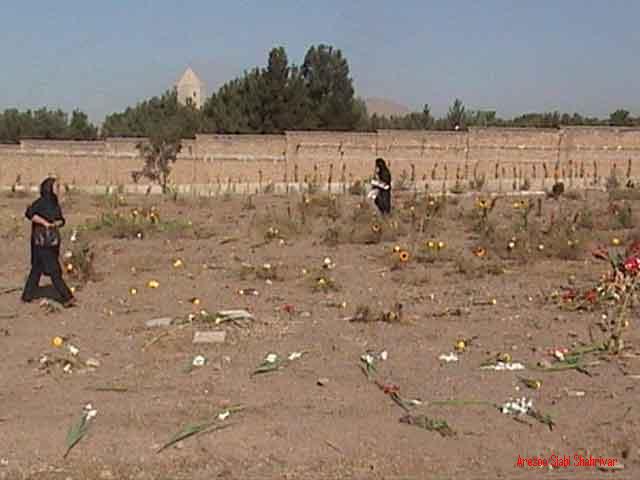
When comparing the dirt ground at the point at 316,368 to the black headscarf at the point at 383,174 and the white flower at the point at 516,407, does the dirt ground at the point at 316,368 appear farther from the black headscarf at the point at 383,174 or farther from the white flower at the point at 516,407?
the black headscarf at the point at 383,174

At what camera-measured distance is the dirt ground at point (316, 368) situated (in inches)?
187

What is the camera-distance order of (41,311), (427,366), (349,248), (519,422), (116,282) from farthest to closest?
(349,248)
(116,282)
(41,311)
(427,366)
(519,422)

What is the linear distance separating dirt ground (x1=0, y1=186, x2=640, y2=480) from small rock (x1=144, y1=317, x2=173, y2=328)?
0.08 meters

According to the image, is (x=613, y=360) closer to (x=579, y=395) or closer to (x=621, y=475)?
(x=579, y=395)

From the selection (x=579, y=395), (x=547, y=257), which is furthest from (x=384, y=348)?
(x=547, y=257)

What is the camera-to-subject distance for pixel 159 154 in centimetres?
3253

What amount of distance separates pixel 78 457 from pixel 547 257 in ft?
26.6

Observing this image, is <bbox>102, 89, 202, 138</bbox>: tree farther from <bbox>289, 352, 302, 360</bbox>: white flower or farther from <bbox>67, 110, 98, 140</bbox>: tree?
<bbox>289, 352, 302, 360</bbox>: white flower

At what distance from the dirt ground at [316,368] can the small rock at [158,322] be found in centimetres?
8

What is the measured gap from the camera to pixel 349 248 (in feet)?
40.6

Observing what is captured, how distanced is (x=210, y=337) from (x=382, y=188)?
8612 mm

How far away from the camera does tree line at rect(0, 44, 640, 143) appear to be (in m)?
44.4

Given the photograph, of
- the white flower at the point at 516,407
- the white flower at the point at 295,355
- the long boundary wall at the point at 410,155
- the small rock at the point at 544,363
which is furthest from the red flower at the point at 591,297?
the long boundary wall at the point at 410,155

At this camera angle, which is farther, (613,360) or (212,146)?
(212,146)
